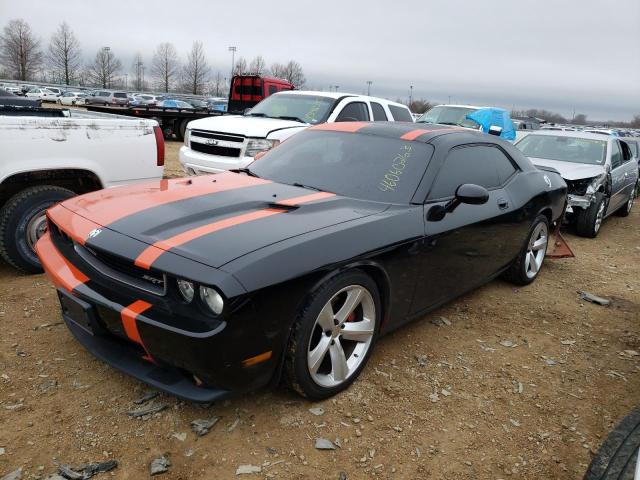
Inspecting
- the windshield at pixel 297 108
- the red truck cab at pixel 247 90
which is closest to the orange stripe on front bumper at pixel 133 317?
the windshield at pixel 297 108

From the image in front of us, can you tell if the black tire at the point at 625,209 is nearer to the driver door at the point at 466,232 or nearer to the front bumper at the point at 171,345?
the driver door at the point at 466,232

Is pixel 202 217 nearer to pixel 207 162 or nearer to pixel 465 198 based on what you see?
pixel 465 198

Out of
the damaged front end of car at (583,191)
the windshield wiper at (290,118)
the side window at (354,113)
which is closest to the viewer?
the damaged front end of car at (583,191)

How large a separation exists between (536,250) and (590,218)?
9.38ft

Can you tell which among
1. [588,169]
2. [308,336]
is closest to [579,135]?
[588,169]

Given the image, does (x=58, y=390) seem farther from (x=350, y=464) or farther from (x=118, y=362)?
(x=350, y=464)

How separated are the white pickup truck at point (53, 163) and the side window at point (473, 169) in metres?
2.89

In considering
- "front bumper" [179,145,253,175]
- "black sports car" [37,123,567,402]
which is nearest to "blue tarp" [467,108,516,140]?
"front bumper" [179,145,253,175]

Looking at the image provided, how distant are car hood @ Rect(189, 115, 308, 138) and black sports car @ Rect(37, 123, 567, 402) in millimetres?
2852

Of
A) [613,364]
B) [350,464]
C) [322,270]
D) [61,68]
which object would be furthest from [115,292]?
[61,68]

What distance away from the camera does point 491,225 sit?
152 inches

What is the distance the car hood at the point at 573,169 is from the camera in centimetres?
718

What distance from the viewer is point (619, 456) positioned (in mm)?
2125

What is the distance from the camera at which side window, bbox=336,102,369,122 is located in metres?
7.97
